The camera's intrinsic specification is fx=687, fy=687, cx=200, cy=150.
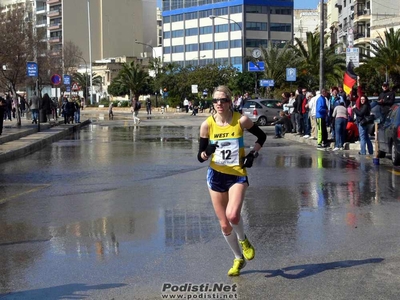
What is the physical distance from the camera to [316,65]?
59.7 metres

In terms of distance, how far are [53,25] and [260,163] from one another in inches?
4216

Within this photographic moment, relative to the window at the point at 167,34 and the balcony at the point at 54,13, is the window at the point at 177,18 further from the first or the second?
the balcony at the point at 54,13

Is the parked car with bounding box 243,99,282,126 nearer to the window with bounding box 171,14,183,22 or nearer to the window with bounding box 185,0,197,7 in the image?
the window with bounding box 185,0,197,7

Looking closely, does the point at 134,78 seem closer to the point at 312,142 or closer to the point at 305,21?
the point at 305,21

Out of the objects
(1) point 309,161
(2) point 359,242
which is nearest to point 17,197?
(2) point 359,242

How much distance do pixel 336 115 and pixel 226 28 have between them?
93625 millimetres

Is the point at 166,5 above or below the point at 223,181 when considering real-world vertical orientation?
above

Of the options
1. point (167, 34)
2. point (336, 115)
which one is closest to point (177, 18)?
point (167, 34)

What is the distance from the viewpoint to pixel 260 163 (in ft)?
58.3

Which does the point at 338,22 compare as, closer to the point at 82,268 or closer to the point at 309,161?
the point at 309,161

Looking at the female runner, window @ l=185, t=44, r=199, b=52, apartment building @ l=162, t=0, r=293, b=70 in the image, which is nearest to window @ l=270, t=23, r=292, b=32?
apartment building @ l=162, t=0, r=293, b=70

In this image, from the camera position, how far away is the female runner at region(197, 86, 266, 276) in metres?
6.89

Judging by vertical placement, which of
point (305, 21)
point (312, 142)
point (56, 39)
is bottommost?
point (312, 142)

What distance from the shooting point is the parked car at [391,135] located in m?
16.6
